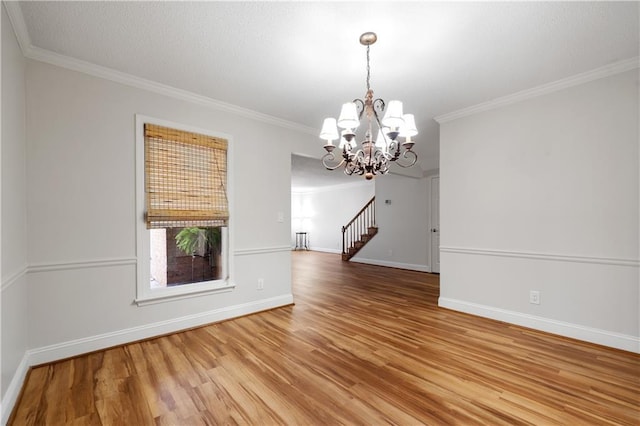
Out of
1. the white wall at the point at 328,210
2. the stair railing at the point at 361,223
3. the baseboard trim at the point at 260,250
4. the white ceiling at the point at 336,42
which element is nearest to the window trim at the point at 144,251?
the white ceiling at the point at 336,42

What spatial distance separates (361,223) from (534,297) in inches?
230

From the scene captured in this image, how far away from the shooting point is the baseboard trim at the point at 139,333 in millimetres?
2365

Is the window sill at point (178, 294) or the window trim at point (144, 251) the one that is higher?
the window trim at point (144, 251)

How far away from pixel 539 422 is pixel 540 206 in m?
2.19

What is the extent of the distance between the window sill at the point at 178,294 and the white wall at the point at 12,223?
32.9 inches

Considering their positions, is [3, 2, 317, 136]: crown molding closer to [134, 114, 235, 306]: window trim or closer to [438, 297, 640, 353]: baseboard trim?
[134, 114, 235, 306]: window trim

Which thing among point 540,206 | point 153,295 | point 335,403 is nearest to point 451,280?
point 540,206

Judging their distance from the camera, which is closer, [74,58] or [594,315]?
[74,58]

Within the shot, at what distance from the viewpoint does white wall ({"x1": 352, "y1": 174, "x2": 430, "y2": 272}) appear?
673 centimetres

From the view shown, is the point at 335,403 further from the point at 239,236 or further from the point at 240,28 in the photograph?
the point at 240,28

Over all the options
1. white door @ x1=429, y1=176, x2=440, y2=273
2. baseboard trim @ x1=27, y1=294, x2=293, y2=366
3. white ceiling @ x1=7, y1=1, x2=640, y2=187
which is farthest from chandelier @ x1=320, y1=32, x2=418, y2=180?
white door @ x1=429, y1=176, x2=440, y2=273

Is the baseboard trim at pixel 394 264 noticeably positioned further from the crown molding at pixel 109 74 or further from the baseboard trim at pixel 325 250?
the crown molding at pixel 109 74

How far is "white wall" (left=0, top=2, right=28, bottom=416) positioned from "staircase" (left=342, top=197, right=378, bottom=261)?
687cm

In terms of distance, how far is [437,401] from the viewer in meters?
1.87
